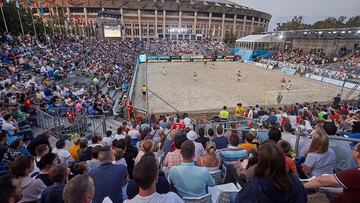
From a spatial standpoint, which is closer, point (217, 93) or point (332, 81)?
point (217, 93)

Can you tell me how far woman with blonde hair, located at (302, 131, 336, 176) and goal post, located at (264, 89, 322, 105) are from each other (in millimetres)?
17458

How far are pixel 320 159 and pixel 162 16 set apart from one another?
11083 cm

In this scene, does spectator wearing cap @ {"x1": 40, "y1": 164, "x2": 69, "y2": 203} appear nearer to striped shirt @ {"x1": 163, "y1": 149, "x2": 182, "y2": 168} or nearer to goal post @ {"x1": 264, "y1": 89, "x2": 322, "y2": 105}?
striped shirt @ {"x1": 163, "y1": 149, "x2": 182, "y2": 168}

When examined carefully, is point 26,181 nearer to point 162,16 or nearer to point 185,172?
point 185,172

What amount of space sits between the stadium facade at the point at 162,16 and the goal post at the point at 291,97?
8416cm

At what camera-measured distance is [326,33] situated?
45.0 meters

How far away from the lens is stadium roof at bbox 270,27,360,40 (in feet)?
127

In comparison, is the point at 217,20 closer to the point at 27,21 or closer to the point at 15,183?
the point at 27,21

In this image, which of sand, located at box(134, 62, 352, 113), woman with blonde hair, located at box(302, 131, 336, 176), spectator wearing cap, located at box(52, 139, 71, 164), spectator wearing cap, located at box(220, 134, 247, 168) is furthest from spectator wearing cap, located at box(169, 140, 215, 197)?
sand, located at box(134, 62, 352, 113)

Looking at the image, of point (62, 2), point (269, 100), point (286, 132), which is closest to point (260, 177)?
point (286, 132)

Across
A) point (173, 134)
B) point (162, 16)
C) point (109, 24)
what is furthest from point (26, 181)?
point (162, 16)

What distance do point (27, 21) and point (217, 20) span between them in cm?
8914

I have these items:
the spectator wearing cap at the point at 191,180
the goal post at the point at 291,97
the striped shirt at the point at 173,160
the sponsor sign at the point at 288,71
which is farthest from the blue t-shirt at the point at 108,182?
the sponsor sign at the point at 288,71

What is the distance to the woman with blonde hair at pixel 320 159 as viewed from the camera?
12.2ft
